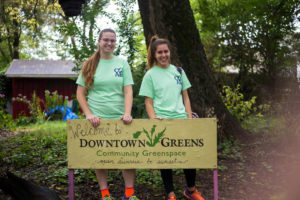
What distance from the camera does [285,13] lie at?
25.4 ft

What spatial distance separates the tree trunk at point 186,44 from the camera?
4.73 m

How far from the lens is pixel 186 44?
4828 mm

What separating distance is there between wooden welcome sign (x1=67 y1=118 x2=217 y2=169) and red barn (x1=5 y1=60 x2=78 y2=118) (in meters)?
13.4

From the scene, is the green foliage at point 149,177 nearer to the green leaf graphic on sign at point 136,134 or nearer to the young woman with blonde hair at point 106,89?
the young woman with blonde hair at point 106,89

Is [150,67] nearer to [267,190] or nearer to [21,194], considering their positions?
[21,194]

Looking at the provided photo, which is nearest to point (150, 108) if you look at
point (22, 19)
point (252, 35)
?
point (252, 35)

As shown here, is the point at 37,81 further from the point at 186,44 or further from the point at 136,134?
the point at 136,134

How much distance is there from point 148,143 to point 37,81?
14.9 metres

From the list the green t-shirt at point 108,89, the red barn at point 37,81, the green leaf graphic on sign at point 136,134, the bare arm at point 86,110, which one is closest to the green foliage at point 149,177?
the green leaf graphic on sign at point 136,134

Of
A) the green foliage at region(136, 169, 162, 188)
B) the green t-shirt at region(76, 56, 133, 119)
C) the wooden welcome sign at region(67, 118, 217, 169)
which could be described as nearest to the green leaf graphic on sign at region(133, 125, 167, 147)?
the wooden welcome sign at region(67, 118, 217, 169)

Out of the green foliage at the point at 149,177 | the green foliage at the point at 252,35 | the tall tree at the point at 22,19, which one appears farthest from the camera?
the tall tree at the point at 22,19

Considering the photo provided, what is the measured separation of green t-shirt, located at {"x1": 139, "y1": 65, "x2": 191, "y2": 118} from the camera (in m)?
2.94

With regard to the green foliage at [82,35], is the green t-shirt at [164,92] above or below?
below

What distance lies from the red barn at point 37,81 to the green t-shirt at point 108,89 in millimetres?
13266
